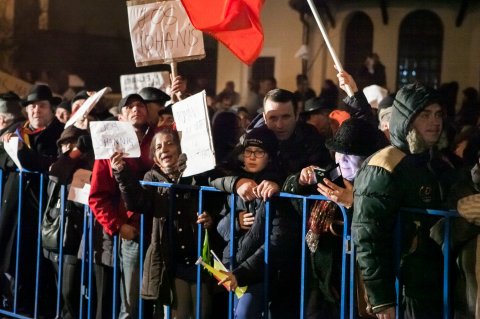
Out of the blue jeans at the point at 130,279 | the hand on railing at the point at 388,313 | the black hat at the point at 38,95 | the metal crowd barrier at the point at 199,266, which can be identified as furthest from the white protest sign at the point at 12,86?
the hand on railing at the point at 388,313

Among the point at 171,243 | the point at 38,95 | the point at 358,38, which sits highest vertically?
the point at 358,38

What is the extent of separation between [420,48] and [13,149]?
13595 mm

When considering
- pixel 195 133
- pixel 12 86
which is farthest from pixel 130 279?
pixel 12 86

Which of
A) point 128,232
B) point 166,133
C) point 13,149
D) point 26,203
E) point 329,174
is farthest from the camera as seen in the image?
point 26,203

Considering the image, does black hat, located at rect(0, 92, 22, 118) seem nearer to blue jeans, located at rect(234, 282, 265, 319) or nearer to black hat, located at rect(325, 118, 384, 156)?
blue jeans, located at rect(234, 282, 265, 319)

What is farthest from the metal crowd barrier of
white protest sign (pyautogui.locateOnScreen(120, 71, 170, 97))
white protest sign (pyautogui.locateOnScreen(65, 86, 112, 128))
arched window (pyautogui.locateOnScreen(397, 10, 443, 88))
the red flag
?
arched window (pyautogui.locateOnScreen(397, 10, 443, 88))

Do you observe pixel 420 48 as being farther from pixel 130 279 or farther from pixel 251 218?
pixel 251 218

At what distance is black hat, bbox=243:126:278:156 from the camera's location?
18.8 feet

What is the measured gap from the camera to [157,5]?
283 inches

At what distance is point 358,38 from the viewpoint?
20.2 m

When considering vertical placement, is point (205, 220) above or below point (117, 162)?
below

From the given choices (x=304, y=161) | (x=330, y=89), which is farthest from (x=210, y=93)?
(x=304, y=161)

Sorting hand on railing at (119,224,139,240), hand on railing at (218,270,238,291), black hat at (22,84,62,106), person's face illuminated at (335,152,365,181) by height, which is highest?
black hat at (22,84,62,106)

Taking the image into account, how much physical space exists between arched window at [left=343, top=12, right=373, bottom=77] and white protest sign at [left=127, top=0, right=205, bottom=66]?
12198 millimetres
